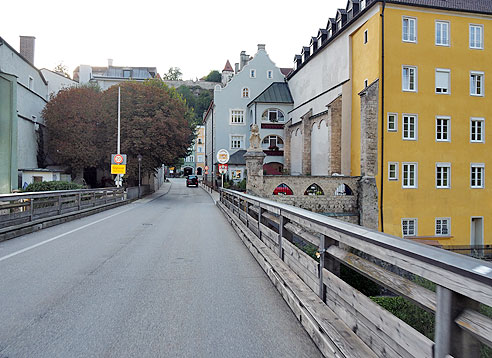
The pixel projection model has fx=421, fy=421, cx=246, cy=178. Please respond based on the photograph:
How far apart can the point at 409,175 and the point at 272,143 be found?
893 inches

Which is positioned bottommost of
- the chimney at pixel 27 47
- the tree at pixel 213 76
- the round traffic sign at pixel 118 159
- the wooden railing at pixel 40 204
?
the wooden railing at pixel 40 204

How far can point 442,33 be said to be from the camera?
30.5 m

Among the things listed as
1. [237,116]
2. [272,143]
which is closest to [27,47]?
[237,116]

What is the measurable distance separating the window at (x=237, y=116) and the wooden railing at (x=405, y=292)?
1972 inches

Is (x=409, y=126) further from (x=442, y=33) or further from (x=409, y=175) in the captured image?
(x=442, y=33)

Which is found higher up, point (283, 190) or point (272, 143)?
point (272, 143)

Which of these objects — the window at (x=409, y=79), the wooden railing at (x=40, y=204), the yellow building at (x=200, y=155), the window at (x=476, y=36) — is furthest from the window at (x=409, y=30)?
the yellow building at (x=200, y=155)

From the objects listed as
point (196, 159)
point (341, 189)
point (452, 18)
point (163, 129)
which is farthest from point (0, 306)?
point (196, 159)

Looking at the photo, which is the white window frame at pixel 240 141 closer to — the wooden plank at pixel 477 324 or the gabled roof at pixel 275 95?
the gabled roof at pixel 275 95

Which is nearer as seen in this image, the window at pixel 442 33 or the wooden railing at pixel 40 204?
the wooden railing at pixel 40 204

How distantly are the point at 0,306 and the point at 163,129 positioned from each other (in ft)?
102

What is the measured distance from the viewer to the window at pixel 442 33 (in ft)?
99.7

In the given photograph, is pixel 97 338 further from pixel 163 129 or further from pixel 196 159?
pixel 196 159

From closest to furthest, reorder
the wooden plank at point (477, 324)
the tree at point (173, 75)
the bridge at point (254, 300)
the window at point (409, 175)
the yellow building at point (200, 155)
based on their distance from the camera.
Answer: the wooden plank at point (477, 324) < the bridge at point (254, 300) < the window at point (409, 175) < the yellow building at point (200, 155) < the tree at point (173, 75)
